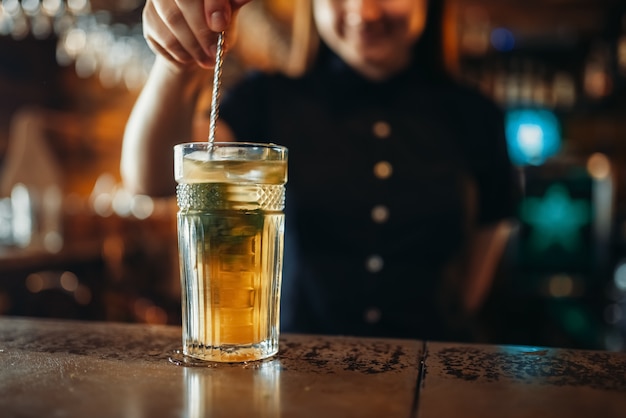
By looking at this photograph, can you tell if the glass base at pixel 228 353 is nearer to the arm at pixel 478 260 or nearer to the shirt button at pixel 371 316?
the shirt button at pixel 371 316

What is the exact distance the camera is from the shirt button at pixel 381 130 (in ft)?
5.29

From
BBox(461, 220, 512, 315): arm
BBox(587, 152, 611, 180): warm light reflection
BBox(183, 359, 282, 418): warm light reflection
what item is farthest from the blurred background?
BBox(183, 359, 282, 418): warm light reflection

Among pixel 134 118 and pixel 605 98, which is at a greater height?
pixel 605 98

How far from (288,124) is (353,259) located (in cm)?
36

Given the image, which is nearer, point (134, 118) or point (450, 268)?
point (134, 118)

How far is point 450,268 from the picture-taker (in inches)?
67.2

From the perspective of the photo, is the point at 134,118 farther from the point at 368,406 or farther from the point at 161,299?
the point at 161,299

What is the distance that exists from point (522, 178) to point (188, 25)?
384 cm

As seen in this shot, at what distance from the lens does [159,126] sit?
3.86 feet

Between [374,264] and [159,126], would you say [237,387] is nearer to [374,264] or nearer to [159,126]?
[159,126]

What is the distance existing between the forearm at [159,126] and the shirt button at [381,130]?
513 mm

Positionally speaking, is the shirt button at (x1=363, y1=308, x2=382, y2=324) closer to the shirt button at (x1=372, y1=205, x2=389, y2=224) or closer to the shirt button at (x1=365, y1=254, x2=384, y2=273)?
the shirt button at (x1=365, y1=254, x2=384, y2=273)

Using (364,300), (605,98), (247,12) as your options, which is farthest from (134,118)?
(605,98)

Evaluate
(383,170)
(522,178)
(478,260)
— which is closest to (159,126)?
(383,170)
